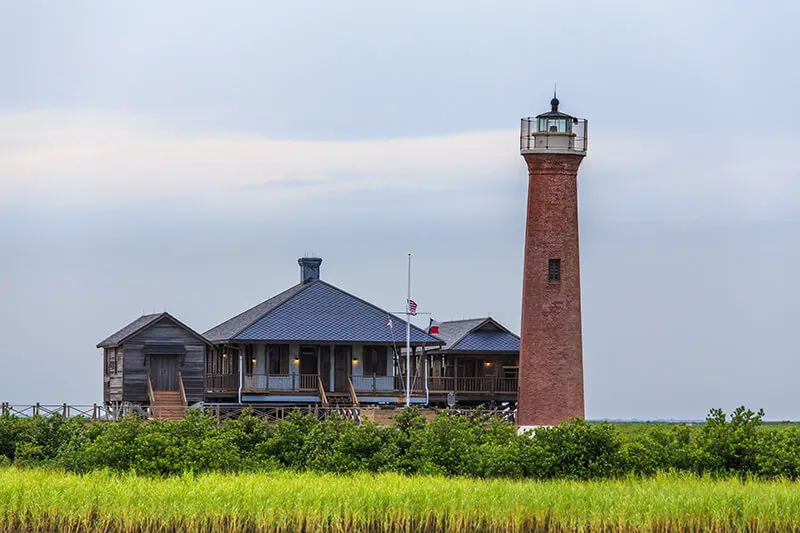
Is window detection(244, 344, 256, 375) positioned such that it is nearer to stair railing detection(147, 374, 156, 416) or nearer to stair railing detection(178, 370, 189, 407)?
stair railing detection(178, 370, 189, 407)

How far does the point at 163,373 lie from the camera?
53406mm

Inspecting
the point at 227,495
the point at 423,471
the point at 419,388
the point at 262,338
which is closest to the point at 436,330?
the point at 419,388

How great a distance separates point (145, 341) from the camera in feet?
174

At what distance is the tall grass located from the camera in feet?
82.7

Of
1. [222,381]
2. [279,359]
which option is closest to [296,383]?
[279,359]

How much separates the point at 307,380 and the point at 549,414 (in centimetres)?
1205

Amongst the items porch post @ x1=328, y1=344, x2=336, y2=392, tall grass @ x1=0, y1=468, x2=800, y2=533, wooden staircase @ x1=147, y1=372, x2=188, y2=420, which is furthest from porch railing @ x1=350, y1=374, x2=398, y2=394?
tall grass @ x1=0, y1=468, x2=800, y2=533

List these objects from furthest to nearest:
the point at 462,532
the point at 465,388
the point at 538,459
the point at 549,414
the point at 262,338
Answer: the point at 465,388 < the point at 262,338 < the point at 549,414 < the point at 538,459 < the point at 462,532

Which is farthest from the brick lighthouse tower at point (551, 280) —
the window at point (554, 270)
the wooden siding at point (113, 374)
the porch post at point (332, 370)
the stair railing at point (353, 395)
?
the wooden siding at point (113, 374)

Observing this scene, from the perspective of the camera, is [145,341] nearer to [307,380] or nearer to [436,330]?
[307,380]

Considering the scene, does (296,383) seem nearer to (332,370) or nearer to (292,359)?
(292,359)

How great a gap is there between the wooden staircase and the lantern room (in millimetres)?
15653

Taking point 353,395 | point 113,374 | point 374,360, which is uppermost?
point 374,360

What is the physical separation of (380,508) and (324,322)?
3001 cm
